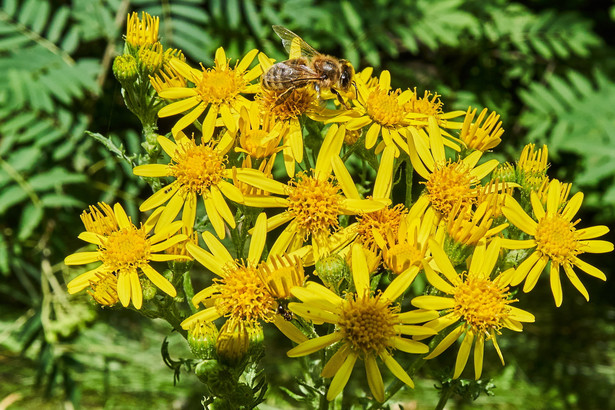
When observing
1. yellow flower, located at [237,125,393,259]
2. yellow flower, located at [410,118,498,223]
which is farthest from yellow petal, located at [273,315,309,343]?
yellow flower, located at [410,118,498,223]

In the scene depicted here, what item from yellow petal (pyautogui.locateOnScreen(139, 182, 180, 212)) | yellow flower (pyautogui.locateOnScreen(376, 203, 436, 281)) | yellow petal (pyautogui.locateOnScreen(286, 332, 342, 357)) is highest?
yellow flower (pyautogui.locateOnScreen(376, 203, 436, 281))

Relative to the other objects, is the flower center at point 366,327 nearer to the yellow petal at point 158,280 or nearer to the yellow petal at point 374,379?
the yellow petal at point 374,379

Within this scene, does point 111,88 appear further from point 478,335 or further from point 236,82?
point 478,335

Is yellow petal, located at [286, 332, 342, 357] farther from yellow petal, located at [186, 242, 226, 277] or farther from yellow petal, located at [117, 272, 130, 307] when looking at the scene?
yellow petal, located at [117, 272, 130, 307]

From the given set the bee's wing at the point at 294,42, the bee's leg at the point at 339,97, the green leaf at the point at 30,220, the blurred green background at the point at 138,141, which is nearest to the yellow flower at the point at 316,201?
the bee's leg at the point at 339,97

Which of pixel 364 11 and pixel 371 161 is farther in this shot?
pixel 364 11

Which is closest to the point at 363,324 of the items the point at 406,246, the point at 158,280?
the point at 406,246

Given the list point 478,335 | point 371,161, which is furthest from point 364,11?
point 478,335
